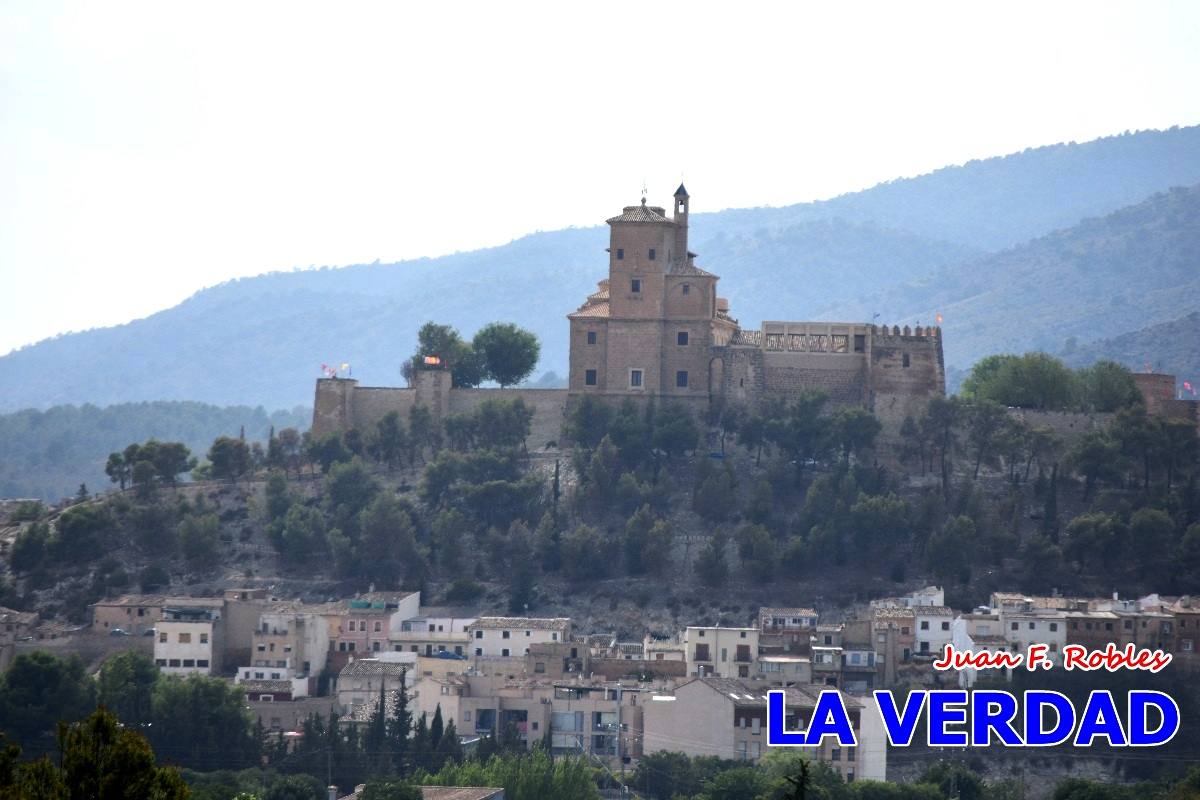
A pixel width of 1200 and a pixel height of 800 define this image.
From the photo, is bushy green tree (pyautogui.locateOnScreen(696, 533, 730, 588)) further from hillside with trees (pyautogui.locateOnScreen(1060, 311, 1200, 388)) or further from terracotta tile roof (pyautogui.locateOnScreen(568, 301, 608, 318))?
hillside with trees (pyautogui.locateOnScreen(1060, 311, 1200, 388))

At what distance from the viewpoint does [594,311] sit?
254 ft

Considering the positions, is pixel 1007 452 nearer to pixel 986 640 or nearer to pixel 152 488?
pixel 986 640

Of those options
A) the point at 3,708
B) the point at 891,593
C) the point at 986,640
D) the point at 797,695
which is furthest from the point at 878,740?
the point at 3,708

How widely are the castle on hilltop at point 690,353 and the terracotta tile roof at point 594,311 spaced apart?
2.7 inches

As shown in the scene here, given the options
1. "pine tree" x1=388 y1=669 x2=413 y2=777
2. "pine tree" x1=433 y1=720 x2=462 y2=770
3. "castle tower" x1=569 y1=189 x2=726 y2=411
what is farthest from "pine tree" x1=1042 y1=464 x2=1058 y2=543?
"pine tree" x1=433 y1=720 x2=462 y2=770

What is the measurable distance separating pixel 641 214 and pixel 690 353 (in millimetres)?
4322

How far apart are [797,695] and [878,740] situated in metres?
2.77

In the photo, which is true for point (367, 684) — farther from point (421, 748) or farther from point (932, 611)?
point (932, 611)

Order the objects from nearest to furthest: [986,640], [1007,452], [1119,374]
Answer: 1. [986,640]
2. [1007,452]
3. [1119,374]

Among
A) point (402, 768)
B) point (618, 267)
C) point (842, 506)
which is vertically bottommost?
point (402, 768)

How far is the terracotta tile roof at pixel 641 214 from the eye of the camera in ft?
249

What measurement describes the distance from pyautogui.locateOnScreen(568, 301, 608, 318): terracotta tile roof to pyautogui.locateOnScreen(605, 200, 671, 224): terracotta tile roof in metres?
2.70

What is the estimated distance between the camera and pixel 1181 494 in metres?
72.0

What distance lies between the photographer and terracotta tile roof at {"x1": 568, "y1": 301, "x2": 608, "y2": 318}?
76.6 metres
